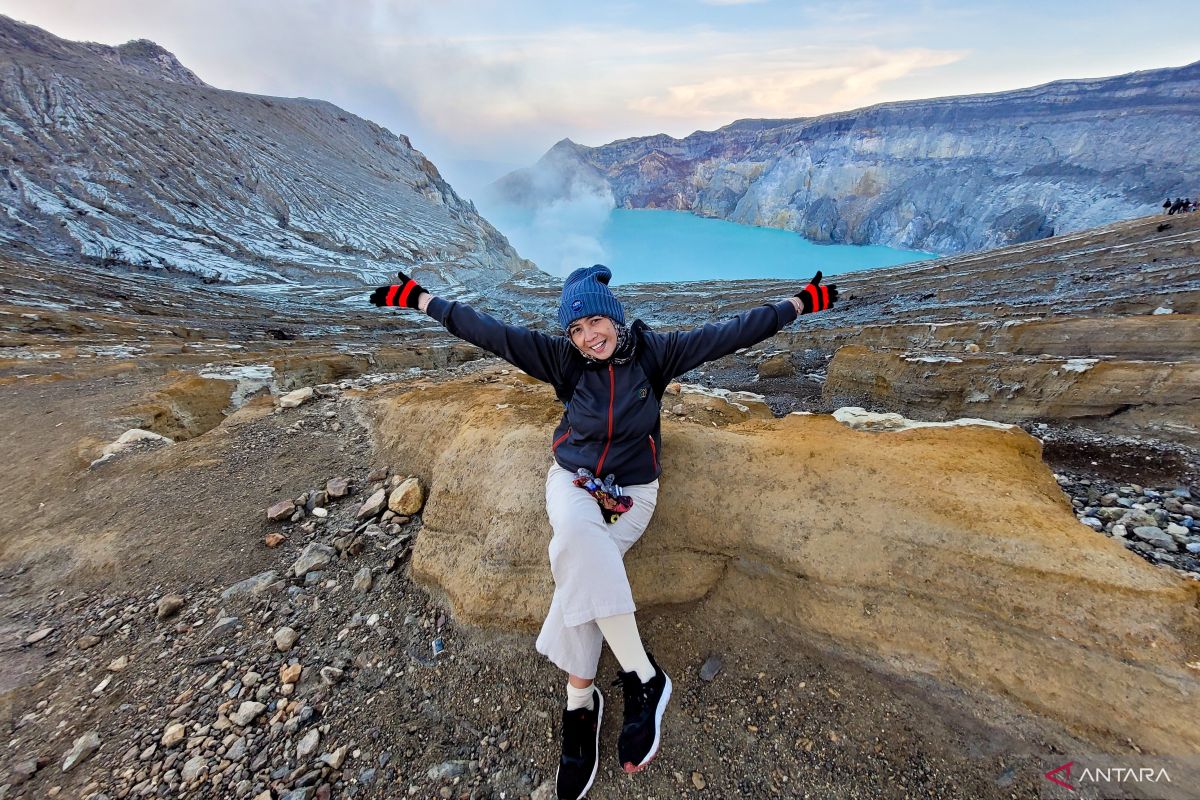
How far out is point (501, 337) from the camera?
3.30 metres

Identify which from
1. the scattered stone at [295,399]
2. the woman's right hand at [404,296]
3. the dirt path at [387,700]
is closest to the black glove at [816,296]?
the dirt path at [387,700]

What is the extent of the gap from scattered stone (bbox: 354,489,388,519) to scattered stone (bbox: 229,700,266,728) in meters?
1.72

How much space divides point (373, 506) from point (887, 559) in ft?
13.8

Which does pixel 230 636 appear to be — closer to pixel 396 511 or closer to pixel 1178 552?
pixel 396 511

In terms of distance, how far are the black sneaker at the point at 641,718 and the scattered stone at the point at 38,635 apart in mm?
4287

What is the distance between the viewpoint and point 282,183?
183 feet

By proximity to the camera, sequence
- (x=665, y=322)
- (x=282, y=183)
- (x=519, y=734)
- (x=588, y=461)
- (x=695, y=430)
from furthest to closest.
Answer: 1. (x=282, y=183)
2. (x=665, y=322)
3. (x=695, y=430)
4. (x=588, y=461)
5. (x=519, y=734)

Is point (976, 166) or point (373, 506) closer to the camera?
point (373, 506)

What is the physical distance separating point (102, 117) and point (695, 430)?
7355 cm

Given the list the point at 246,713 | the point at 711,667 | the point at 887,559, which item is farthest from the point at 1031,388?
the point at 246,713

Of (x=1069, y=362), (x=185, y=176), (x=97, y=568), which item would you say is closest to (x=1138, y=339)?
(x=1069, y=362)

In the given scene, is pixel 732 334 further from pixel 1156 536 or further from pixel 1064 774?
pixel 1156 536

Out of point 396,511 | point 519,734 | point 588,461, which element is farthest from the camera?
point 396,511

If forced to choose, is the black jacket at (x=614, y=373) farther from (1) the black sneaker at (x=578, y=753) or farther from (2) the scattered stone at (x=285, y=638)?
(2) the scattered stone at (x=285, y=638)
